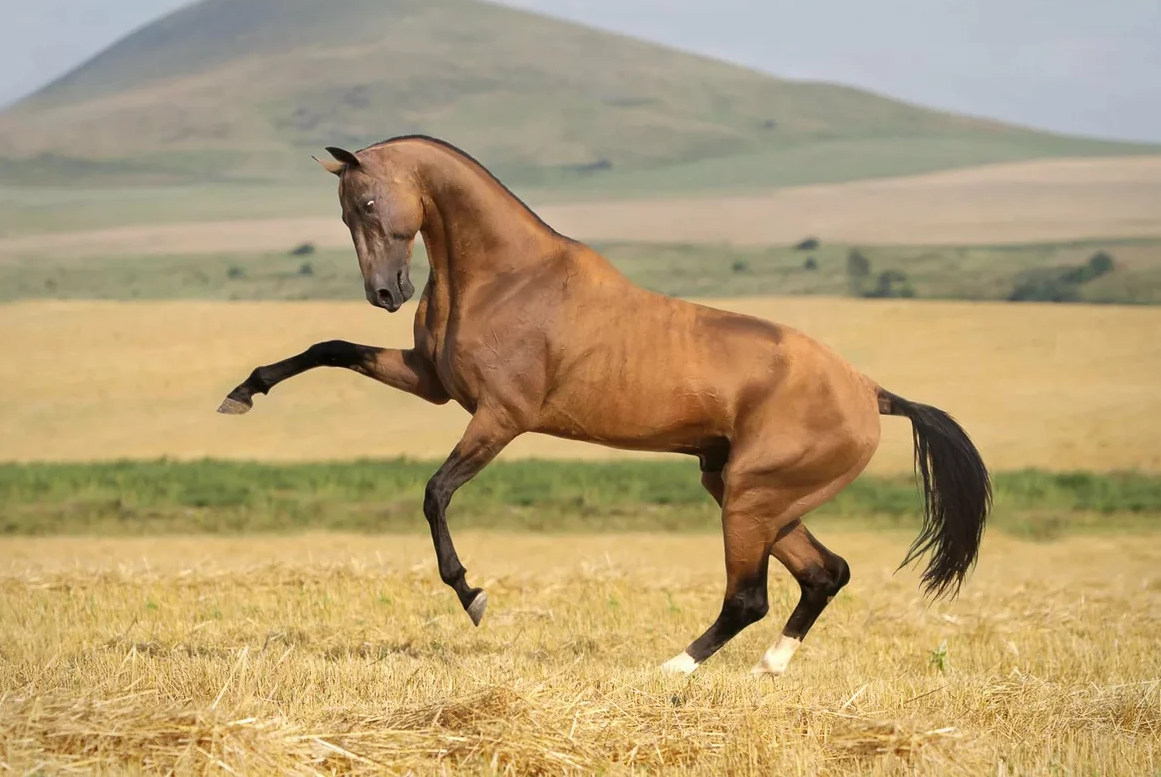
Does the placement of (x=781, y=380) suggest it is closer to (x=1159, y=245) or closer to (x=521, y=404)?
(x=521, y=404)

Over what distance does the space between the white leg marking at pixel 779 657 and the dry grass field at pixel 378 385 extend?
49.4 feet

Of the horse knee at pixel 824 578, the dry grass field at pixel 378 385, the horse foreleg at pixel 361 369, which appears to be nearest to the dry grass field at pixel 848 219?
the dry grass field at pixel 378 385

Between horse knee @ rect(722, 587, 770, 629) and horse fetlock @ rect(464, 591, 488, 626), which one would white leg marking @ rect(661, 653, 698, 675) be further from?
horse fetlock @ rect(464, 591, 488, 626)

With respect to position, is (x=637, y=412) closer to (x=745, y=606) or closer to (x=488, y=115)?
(x=745, y=606)

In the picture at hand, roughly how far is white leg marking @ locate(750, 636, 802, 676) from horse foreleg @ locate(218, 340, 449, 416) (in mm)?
2054

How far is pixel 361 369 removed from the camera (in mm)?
7805

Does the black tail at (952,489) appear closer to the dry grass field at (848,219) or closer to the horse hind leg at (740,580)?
the horse hind leg at (740,580)

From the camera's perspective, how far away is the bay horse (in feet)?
24.6

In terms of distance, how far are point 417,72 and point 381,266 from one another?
118 m

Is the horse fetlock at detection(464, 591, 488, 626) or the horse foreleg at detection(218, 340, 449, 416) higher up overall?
the horse foreleg at detection(218, 340, 449, 416)

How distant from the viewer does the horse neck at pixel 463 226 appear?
7.67 metres

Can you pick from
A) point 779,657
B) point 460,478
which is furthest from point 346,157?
point 779,657

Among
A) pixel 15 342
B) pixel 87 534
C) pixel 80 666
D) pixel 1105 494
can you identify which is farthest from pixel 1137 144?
pixel 80 666

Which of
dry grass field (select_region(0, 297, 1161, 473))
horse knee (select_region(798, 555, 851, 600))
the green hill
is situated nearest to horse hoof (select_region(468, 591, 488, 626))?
horse knee (select_region(798, 555, 851, 600))
